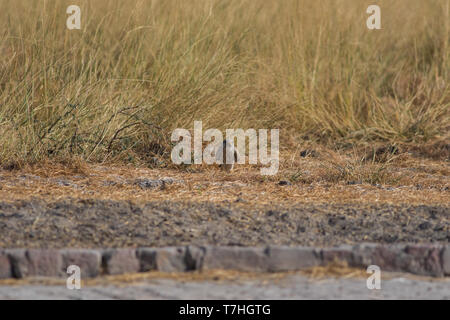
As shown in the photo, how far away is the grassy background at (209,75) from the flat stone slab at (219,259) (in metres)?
2.45

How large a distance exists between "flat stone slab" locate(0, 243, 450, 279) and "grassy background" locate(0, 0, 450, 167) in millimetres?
2447

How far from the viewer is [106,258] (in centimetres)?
462

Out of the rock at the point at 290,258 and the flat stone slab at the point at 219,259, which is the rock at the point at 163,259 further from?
the rock at the point at 290,258

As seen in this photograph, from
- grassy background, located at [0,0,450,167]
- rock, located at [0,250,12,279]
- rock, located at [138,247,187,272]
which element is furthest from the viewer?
grassy background, located at [0,0,450,167]

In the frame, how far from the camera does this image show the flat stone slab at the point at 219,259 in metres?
4.57

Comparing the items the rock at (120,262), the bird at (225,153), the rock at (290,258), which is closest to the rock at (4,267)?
the rock at (120,262)

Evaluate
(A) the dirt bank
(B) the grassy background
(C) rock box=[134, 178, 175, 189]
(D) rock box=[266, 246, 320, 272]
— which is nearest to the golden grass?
(C) rock box=[134, 178, 175, 189]

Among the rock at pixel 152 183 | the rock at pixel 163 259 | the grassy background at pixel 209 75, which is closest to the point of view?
the rock at pixel 163 259

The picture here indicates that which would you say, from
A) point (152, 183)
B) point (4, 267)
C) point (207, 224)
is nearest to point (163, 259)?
point (207, 224)

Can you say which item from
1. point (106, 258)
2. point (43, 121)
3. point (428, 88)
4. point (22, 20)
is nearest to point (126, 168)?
point (43, 121)

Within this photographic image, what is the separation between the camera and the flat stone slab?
4.57m

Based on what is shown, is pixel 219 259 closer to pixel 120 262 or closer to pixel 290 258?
pixel 290 258

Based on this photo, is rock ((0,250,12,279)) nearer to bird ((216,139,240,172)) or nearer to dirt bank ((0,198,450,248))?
dirt bank ((0,198,450,248))
